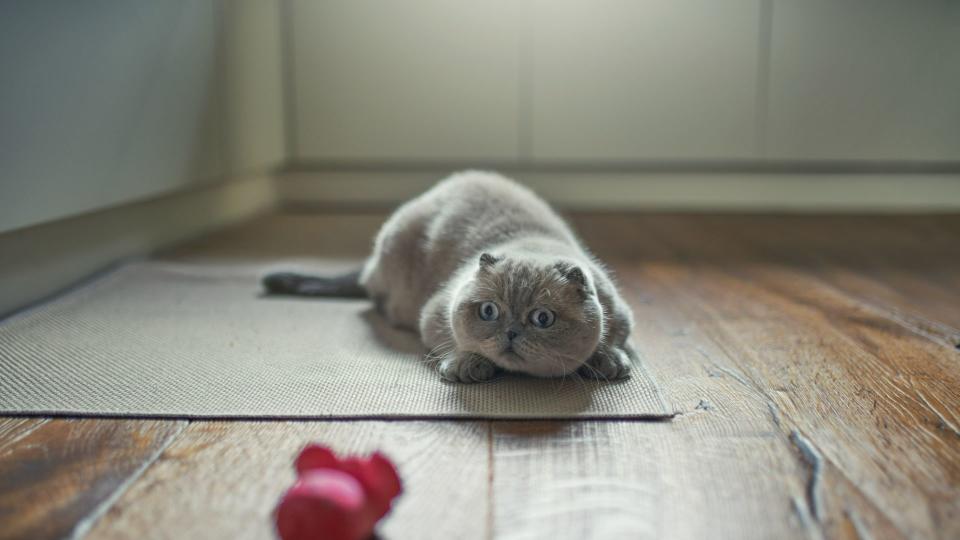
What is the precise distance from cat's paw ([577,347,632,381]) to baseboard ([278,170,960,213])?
2201 mm

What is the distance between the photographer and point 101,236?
240 centimetres

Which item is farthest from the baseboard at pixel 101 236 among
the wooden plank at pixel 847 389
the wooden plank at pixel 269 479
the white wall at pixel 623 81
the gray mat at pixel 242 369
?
the wooden plank at pixel 847 389

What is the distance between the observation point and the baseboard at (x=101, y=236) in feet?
6.51

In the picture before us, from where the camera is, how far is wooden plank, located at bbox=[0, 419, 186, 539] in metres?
1.07

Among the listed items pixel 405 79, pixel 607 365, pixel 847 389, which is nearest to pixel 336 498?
pixel 607 365

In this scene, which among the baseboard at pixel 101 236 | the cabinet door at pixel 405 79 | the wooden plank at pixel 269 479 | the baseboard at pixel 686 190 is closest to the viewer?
the wooden plank at pixel 269 479

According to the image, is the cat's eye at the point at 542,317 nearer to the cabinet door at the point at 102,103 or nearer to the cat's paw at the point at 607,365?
the cat's paw at the point at 607,365

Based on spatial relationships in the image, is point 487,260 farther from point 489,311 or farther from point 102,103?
point 102,103

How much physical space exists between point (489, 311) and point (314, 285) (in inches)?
30.8

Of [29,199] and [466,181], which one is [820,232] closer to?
[466,181]

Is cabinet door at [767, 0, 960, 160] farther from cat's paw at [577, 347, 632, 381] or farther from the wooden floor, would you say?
cat's paw at [577, 347, 632, 381]

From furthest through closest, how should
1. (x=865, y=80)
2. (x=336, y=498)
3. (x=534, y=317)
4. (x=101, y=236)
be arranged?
(x=865, y=80)
(x=101, y=236)
(x=534, y=317)
(x=336, y=498)

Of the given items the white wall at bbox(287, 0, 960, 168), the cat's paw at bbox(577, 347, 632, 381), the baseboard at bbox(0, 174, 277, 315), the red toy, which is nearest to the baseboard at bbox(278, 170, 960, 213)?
the white wall at bbox(287, 0, 960, 168)

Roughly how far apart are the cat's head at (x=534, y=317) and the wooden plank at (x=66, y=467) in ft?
1.66
